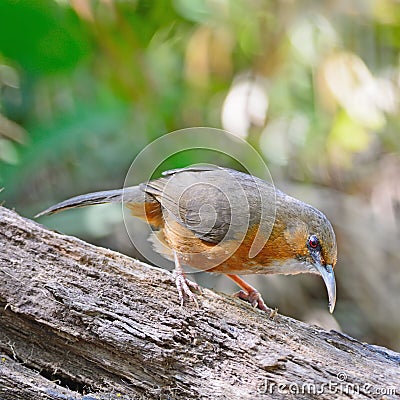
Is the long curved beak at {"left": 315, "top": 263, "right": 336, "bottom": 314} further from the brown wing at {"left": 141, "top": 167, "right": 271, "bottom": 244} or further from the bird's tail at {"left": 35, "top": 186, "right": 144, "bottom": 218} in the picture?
the bird's tail at {"left": 35, "top": 186, "right": 144, "bottom": 218}

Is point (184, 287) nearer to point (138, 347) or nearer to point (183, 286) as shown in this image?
point (183, 286)

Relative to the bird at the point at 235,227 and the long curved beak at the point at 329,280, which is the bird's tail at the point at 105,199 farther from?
the long curved beak at the point at 329,280

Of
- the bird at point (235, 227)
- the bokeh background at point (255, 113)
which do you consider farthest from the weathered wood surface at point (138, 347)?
the bokeh background at point (255, 113)

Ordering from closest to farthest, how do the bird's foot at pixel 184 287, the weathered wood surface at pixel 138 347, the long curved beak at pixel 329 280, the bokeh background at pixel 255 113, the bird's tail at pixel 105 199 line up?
1. the weathered wood surface at pixel 138 347
2. the bird's foot at pixel 184 287
3. the long curved beak at pixel 329 280
4. the bird's tail at pixel 105 199
5. the bokeh background at pixel 255 113

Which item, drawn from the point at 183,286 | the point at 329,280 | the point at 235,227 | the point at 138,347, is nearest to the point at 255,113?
the point at 235,227

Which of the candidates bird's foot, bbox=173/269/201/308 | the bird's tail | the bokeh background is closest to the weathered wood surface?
bird's foot, bbox=173/269/201/308

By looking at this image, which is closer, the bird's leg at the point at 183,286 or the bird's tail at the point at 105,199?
the bird's leg at the point at 183,286
